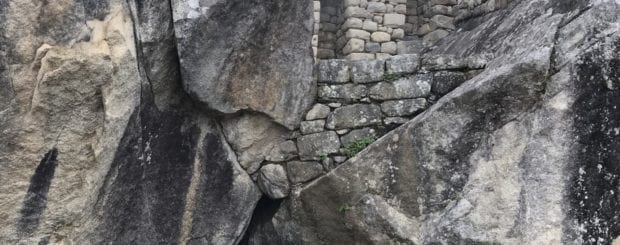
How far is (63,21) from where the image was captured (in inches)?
141

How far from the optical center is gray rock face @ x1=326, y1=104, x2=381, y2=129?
14.1 ft

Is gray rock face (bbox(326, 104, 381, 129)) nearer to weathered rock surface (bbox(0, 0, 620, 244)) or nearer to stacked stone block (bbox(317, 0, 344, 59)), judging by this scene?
weathered rock surface (bbox(0, 0, 620, 244))

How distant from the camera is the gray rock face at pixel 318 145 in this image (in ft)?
14.1

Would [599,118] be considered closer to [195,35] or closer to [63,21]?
[195,35]

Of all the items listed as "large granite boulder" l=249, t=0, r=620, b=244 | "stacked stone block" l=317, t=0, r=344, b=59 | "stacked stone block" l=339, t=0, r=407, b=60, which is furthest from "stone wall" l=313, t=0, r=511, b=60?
"large granite boulder" l=249, t=0, r=620, b=244

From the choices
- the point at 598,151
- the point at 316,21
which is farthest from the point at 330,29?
the point at 598,151

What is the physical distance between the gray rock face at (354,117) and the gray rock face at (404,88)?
0.11 meters

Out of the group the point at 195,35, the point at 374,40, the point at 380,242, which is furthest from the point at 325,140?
the point at 374,40

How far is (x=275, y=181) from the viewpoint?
14.1ft

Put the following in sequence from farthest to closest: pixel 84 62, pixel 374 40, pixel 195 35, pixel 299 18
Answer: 1. pixel 374 40
2. pixel 299 18
3. pixel 195 35
4. pixel 84 62

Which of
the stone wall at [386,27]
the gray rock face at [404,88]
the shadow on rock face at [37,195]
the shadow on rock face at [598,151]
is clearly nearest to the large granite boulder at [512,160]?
the shadow on rock face at [598,151]

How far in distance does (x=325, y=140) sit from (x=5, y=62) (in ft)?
7.21

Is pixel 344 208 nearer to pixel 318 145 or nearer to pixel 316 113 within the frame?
pixel 318 145

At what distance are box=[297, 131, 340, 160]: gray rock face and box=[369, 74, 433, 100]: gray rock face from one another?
45 cm
